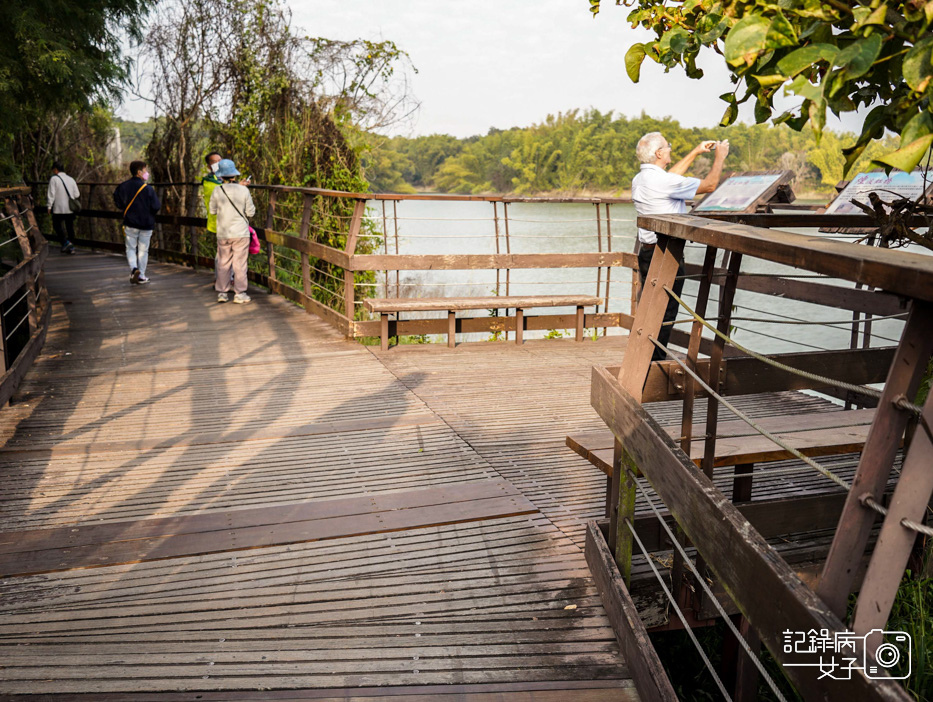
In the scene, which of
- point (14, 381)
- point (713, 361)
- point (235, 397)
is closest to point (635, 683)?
point (713, 361)

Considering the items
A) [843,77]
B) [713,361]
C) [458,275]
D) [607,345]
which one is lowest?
[458,275]

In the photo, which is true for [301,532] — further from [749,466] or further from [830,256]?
[830,256]

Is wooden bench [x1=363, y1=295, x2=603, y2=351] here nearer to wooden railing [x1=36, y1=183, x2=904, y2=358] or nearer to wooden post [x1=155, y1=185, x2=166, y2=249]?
wooden railing [x1=36, y1=183, x2=904, y2=358]

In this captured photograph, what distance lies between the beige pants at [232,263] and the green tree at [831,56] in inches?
297

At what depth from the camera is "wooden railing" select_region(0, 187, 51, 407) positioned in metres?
5.27

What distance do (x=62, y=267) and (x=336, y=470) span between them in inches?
403

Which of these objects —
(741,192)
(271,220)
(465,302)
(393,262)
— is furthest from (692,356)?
(271,220)

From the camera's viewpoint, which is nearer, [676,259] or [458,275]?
[676,259]

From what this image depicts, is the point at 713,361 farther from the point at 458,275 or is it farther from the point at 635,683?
the point at 458,275

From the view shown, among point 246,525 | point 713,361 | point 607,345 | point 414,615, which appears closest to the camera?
point 414,615

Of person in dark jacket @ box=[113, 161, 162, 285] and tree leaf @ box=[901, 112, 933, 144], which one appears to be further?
person in dark jacket @ box=[113, 161, 162, 285]

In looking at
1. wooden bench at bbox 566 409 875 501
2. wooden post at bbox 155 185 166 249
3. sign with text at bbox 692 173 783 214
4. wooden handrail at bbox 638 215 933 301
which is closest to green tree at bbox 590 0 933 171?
wooden handrail at bbox 638 215 933 301

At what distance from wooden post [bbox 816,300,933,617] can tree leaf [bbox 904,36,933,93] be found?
0.35 metres

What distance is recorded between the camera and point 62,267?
12.4 meters
